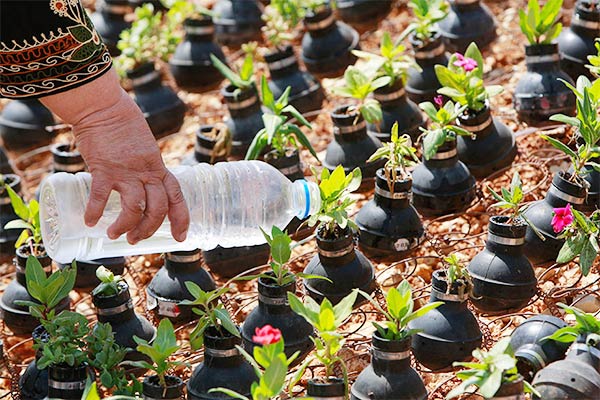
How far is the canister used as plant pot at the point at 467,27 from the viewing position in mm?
4027

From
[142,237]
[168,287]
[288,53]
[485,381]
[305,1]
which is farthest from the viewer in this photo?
[305,1]

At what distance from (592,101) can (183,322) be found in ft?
4.09

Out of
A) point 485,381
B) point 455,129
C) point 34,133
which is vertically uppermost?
point 485,381

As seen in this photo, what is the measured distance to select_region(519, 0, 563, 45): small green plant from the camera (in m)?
3.25

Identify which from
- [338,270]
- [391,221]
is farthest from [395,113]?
[338,270]

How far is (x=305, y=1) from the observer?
4215 mm

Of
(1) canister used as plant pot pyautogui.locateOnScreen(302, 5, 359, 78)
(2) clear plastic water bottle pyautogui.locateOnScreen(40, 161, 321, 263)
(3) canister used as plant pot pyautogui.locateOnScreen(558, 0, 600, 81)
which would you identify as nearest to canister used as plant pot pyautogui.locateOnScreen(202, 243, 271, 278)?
(2) clear plastic water bottle pyautogui.locateOnScreen(40, 161, 321, 263)

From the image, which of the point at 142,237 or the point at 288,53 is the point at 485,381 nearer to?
the point at 142,237

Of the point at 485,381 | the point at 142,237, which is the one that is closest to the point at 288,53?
the point at 142,237

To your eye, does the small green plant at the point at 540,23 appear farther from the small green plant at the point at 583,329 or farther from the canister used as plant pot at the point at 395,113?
the small green plant at the point at 583,329

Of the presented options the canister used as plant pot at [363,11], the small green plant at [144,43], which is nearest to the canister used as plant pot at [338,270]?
the small green plant at [144,43]

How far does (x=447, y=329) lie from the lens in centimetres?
236

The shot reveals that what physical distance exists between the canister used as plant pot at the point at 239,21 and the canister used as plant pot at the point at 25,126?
3.25 ft

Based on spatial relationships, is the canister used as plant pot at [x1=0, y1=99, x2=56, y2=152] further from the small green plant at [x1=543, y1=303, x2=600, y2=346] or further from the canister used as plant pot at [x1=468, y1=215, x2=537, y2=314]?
the small green plant at [x1=543, y1=303, x2=600, y2=346]
